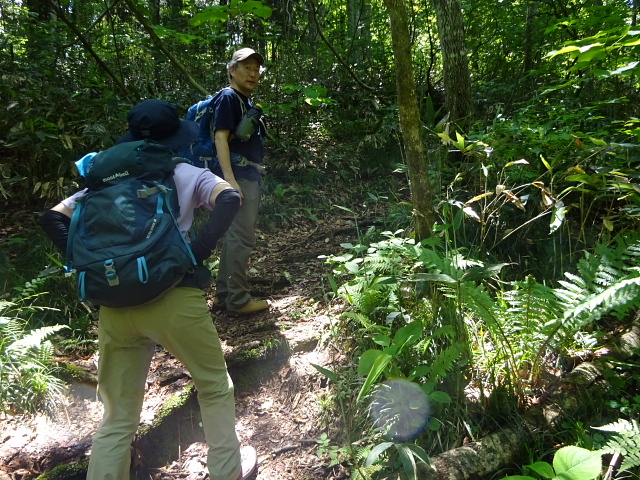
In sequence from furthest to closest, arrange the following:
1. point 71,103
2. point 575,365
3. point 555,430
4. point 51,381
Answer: point 71,103 → point 51,381 → point 575,365 → point 555,430

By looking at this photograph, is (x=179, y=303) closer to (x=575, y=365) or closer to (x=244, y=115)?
(x=244, y=115)

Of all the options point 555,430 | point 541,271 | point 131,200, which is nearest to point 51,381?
point 131,200

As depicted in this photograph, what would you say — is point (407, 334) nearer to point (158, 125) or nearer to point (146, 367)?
point (146, 367)

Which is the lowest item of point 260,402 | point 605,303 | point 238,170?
point 260,402

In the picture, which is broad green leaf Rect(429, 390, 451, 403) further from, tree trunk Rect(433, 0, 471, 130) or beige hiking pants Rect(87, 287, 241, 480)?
tree trunk Rect(433, 0, 471, 130)

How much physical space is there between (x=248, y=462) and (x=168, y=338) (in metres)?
1.03

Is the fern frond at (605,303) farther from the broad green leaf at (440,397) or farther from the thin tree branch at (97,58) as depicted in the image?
the thin tree branch at (97,58)

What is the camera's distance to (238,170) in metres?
A: 4.12

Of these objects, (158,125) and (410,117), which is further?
(410,117)

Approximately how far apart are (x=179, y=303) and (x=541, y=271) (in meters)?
3.33

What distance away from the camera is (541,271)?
168 inches

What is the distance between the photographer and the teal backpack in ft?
7.09

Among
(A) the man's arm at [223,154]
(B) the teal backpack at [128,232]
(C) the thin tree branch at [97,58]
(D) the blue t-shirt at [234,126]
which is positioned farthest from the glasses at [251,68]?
(C) the thin tree branch at [97,58]

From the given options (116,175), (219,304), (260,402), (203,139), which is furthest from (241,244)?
(116,175)
